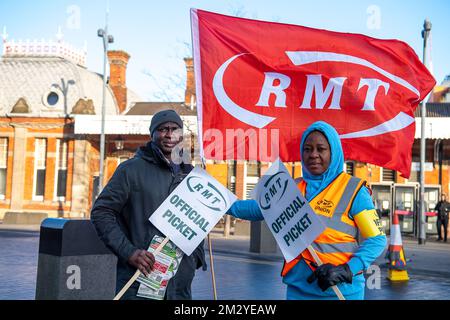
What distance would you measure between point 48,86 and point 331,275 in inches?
1454

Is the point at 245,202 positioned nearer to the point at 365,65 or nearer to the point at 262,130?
the point at 262,130

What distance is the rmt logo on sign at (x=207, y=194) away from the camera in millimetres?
4191

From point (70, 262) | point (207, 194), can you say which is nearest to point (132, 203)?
point (207, 194)

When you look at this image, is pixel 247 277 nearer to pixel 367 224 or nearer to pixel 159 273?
pixel 159 273

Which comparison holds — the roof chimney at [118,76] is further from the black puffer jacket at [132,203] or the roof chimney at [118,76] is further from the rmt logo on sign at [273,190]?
the rmt logo on sign at [273,190]

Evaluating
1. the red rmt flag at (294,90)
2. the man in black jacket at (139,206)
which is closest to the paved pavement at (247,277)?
the red rmt flag at (294,90)

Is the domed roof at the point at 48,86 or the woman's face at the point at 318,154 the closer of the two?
the woman's face at the point at 318,154

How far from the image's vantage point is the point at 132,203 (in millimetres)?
4125

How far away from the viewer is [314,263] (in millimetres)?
3744

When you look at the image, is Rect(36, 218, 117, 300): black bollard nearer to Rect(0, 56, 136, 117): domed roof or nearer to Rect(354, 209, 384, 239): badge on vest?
Rect(354, 209, 384, 239): badge on vest

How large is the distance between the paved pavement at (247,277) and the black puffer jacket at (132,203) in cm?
498

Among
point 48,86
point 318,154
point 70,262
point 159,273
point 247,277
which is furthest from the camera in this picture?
point 48,86

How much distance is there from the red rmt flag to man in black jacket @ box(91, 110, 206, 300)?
2.07m

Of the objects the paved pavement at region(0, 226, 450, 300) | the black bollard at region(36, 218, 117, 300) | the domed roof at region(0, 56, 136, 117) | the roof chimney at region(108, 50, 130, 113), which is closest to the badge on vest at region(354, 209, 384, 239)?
the black bollard at region(36, 218, 117, 300)
